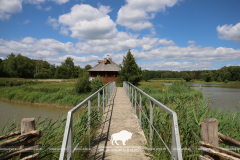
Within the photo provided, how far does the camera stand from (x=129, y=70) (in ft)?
103

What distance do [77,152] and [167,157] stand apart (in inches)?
64.5

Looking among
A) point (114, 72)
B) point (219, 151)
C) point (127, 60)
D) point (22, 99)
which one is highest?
point (127, 60)

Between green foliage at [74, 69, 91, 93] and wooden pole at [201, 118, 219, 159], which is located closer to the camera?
wooden pole at [201, 118, 219, 159]

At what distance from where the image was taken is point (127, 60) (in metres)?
31.5

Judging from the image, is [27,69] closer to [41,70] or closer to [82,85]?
[41,70]

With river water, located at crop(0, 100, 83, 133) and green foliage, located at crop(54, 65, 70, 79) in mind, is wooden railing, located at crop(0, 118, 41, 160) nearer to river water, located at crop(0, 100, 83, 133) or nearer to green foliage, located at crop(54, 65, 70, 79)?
river water, located at crop(0, 100, 83, 133)

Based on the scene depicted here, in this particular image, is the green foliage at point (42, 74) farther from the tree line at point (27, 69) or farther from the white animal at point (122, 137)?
the white animal at point (122, 137)

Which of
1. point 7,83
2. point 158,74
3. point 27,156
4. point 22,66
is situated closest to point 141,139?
point 27,156

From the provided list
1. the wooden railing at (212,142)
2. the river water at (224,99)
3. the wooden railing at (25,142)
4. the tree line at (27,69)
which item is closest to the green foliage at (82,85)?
the river water at (224,99)

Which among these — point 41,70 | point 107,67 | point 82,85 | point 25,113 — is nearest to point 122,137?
point 25,113

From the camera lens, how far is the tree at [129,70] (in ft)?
100

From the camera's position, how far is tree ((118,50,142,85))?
100ft

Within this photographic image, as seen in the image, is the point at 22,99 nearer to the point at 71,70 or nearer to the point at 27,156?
the point at 27,156

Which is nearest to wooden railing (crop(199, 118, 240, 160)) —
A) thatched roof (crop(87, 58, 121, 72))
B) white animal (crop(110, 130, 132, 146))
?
white animal (crop(110, 130, 132, 146))
